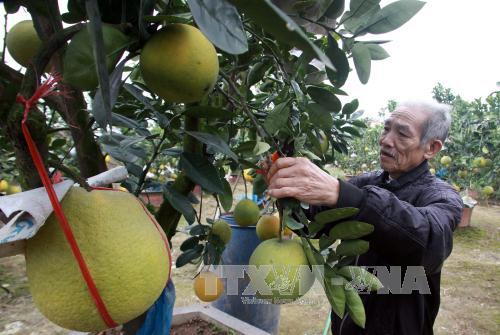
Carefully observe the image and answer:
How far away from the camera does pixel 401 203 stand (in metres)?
0.99

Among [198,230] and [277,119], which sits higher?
[277,119]

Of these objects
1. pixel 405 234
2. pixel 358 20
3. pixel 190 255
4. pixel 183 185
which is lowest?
pixel 190 255

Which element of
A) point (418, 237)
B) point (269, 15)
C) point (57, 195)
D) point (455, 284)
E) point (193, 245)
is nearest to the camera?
point (269, 15)

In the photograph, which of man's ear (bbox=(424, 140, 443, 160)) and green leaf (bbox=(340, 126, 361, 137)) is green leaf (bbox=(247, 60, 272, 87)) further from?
man's ear (bbox=(424, 140, 443, 160))

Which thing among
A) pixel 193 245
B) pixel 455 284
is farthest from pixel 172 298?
pixel 455 284

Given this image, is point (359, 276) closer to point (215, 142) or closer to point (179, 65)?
point (215, 142)

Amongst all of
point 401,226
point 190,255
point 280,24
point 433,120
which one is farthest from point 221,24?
point 433,120

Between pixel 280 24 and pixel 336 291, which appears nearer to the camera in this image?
pixel 280 24

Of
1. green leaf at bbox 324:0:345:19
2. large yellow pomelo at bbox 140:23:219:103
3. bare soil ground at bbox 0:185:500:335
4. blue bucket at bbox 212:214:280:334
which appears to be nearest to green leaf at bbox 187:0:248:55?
large yellow pomelo at bbox 140:23:219:103

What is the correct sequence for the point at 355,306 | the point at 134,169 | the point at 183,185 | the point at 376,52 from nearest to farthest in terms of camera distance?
the point at 355,306
the point at 376,52
the point at 183,185
the point at 134,169

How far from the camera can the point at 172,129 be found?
740 mm

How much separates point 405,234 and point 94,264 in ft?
2.55

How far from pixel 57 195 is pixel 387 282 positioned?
1136 millimetres

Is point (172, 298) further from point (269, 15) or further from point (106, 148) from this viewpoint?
point (269, 15)
